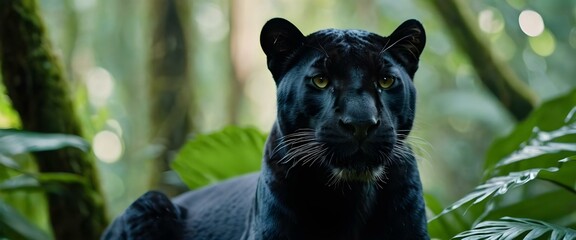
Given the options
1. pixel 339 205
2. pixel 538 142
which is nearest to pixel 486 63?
pixel 538 142

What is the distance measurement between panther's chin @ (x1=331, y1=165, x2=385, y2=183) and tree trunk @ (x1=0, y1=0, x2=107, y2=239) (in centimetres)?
205

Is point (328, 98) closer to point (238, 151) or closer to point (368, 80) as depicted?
point (368, 80)

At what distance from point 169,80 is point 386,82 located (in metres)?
4.25

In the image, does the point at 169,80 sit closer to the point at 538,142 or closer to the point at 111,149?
the point at 538,142

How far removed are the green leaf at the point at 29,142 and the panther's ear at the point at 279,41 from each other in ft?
3.92

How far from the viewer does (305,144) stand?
9.25ft

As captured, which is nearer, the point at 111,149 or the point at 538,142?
the point at 538,142

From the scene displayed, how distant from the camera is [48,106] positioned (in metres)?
4.46

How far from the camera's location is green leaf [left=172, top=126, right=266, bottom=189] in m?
4.60

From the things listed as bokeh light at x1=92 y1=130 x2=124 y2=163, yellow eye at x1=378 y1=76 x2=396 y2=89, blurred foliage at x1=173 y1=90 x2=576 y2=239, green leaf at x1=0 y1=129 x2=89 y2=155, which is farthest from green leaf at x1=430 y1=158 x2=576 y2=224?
bokeh light at x1=92 y1=130 x2=124 y2=163

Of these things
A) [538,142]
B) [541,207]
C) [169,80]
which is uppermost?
[169,80]

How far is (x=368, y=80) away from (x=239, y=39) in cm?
694

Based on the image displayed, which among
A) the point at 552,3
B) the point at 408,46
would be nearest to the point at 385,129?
the point at 408,46

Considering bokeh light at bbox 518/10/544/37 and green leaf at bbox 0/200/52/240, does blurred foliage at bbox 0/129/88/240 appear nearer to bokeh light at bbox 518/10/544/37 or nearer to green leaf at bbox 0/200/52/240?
green leaf at bbox 0/200/52/240
